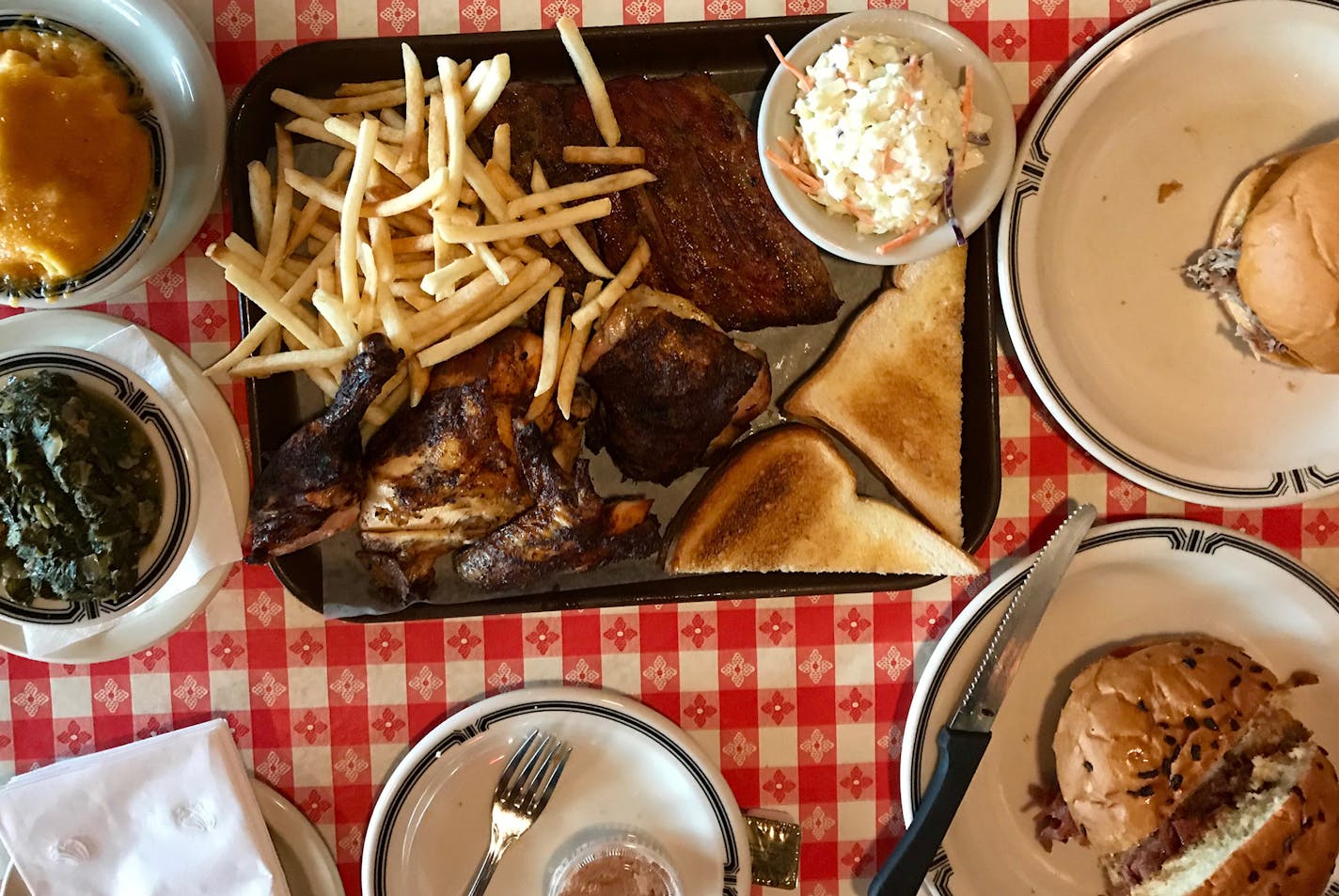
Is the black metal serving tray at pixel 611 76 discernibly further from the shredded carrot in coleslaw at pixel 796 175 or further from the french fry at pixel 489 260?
the french fry at pixel 489 260

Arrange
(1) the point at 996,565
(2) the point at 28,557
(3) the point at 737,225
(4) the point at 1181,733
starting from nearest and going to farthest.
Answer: (2) the point at 28,557 → (4) the point at 1181,733 → (3) the point at 737,225 → (1) the point at 996,565

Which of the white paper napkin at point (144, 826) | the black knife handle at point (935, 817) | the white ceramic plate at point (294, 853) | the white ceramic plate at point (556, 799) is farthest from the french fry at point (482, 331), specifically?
the black knife handle at point (935, 817)

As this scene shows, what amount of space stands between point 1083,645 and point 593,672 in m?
1.35

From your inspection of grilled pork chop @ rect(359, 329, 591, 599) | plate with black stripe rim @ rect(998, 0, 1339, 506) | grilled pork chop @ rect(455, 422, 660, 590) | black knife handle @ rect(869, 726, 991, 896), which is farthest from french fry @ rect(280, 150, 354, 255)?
black knife handle @ rect(869, 726, 991, 896)

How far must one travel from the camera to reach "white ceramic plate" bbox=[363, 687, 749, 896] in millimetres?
2332

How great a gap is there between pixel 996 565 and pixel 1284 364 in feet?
2.91

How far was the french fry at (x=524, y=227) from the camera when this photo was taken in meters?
1.95

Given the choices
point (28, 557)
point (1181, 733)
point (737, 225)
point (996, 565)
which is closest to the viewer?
point (28, 557)

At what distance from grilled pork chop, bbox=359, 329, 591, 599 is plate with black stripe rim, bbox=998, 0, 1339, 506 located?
1.26 metres

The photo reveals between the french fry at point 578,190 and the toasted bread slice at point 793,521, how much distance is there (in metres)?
0.73

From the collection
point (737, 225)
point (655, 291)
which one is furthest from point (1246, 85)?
point (655, 291)

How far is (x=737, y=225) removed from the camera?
2164 mm

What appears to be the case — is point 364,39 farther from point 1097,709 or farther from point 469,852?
point 1097,709

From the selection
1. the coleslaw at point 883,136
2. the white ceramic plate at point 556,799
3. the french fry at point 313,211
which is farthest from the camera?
the white ceramic plate at point 556,799
